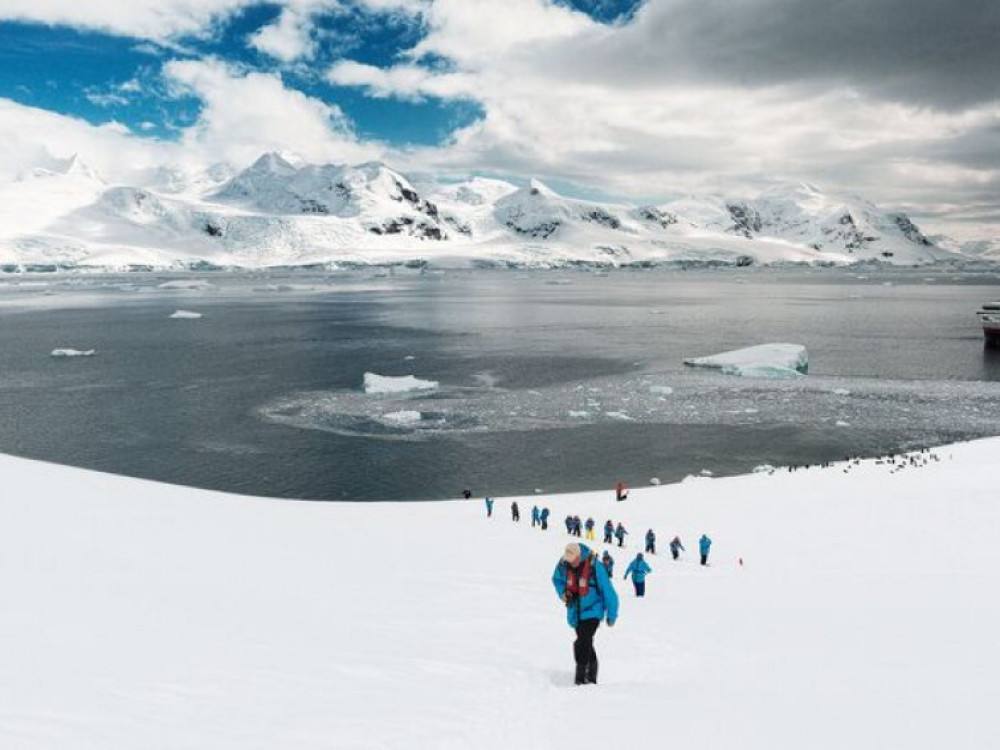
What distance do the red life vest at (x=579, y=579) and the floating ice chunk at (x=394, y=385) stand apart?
5067cm

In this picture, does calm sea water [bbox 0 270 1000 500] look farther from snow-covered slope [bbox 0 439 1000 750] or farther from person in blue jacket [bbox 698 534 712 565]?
snow-covered slope [bbox 0 439 1000 750]

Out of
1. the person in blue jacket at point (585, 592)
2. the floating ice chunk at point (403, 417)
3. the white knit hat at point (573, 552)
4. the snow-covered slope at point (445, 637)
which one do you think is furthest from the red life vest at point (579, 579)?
the floating ice chunk at point (403, 417)

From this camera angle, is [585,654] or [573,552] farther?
[585,654]

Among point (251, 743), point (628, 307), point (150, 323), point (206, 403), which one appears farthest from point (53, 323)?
point (251, 743)

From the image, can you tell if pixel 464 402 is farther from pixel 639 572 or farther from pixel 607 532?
pixel 639 572

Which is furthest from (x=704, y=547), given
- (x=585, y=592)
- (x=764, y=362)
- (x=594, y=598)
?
(x=764, y=362)

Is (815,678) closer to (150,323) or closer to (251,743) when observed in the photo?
(251,743)

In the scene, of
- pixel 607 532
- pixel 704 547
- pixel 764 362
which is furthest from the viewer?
pixel 764 362

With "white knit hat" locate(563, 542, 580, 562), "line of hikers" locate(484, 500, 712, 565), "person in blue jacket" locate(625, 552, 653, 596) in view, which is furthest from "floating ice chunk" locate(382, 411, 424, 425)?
"white knit hat" locate(563, 542, 580, 562)

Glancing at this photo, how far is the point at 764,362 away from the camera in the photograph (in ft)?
218

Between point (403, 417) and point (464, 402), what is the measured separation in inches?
261

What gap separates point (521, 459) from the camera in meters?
41.5

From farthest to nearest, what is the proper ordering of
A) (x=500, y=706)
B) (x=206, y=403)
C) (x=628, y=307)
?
(x=628, y=307)
(x=206, y=403)
(x=500, y=706)

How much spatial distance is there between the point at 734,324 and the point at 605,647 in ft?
362
